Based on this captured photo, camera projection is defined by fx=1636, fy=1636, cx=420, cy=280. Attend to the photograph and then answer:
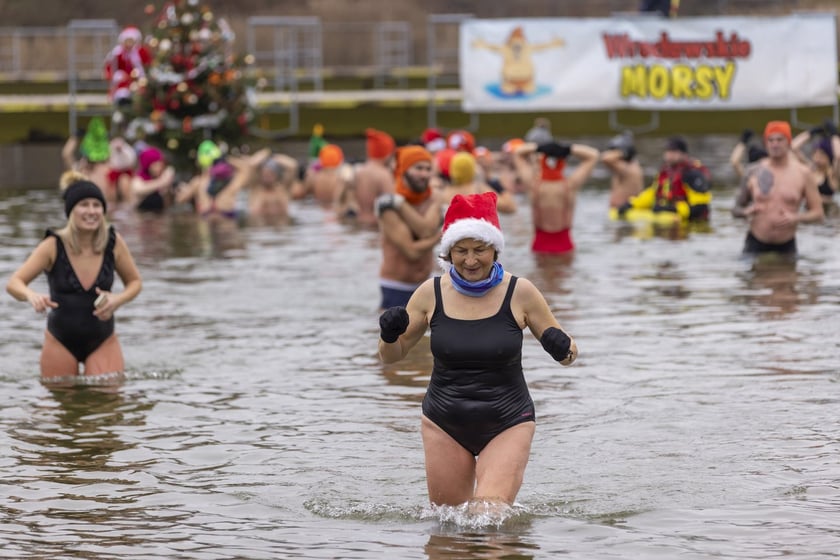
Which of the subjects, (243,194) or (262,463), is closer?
(262,463)

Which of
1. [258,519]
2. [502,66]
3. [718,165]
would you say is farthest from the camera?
[718,165]

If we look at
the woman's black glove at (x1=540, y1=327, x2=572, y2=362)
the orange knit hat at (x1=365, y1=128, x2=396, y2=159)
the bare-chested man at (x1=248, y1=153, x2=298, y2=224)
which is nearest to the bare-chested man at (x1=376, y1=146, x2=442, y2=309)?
the woman's black glove at (x1=540, y1=327, x2=572, y2=362)

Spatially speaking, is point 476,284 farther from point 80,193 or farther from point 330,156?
point 330,156

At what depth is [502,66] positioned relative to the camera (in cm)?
2752

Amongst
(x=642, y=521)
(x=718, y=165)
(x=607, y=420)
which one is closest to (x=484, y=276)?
(x=642, y=521)

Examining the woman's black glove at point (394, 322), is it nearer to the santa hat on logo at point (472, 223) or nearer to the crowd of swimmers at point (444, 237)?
the crowd of swimmers at point (444, 237)

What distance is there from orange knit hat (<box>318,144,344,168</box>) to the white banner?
322cm

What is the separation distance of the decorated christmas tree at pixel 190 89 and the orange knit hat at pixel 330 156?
1.51 meters

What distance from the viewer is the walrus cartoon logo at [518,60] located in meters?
27.4

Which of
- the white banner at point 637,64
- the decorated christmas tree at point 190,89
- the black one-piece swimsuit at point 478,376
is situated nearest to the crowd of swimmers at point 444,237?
the black one-piece swimsuit at point 478,376

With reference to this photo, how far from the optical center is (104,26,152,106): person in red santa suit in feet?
85.2

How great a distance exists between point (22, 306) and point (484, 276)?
877 cm

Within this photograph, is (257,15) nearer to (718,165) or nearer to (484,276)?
(718,165)

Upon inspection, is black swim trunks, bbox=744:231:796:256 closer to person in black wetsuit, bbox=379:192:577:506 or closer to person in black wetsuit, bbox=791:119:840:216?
person in black wetsuit, bbox=791:119:840:216
